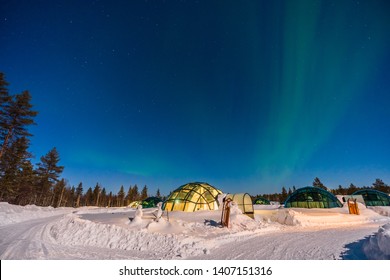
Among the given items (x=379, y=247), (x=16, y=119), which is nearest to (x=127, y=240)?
(x=379, y=247)

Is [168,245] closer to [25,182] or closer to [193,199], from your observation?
[193,199]

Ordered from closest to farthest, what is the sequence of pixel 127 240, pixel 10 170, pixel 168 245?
pixel 168 245 → pixel 127 240 → pixel 10 170

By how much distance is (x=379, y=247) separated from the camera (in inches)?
227

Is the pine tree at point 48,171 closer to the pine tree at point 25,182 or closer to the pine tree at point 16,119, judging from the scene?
the pine tree at point 25,182

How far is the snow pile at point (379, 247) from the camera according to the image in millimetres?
5422

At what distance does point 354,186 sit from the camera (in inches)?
3765

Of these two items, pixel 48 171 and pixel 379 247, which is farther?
pixel 48 171

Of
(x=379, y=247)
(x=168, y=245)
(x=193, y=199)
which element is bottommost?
(x=168, y=245)

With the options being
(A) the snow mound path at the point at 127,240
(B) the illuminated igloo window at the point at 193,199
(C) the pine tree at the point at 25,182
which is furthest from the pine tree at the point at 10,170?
(A) the snow mound path at the point at 127,240

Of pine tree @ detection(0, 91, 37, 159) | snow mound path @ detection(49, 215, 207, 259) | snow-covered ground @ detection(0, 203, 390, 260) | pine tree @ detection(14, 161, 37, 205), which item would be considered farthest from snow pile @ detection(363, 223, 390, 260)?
pine tree @ detection(14, 161, 37, 205)

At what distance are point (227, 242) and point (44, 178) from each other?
167 ft

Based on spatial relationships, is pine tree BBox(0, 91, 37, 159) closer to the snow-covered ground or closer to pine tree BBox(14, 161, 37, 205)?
pine tree BBox(14, 161, 37, 205)

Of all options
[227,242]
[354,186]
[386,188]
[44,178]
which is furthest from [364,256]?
[354,186]

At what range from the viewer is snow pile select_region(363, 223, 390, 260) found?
17.8 feet
